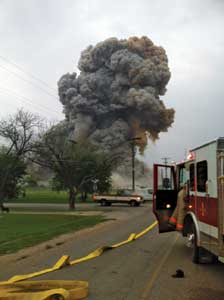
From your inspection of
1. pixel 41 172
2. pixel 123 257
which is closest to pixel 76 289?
pixel 123 257

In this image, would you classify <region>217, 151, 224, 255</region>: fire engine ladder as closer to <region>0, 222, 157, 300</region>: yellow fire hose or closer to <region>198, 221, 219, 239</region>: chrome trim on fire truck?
<region>198, 221, 219, 239</region>: chrome trim on fire truck

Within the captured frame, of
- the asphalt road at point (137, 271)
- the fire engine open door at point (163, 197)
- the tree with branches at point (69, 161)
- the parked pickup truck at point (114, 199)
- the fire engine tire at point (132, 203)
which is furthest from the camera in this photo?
the parked pickup truck at point (114, 199)

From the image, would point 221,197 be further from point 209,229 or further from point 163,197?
point 163,197

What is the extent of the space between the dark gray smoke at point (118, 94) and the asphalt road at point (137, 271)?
76.0 m

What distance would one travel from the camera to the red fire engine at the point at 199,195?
9.17 metres

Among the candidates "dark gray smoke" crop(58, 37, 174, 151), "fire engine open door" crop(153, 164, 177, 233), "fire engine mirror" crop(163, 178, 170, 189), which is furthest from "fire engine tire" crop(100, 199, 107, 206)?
"fire engine mirror" crop(163, 178, 170, 189)

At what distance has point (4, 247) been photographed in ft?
48.9

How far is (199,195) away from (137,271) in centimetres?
220

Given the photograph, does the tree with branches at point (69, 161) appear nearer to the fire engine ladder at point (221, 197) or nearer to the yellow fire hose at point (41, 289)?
the fire engine ladder at point (221, 197)

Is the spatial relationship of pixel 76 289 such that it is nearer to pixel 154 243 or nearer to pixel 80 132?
pixel 154 243

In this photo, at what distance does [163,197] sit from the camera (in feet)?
45.7

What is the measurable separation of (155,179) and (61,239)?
5.48 meters

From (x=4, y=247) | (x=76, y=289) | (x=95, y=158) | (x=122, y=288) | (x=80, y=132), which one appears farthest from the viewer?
(x=80, y=132)

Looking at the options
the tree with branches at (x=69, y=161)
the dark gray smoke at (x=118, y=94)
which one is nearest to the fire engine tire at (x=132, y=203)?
the tree with branches at (x=69, y=161)
